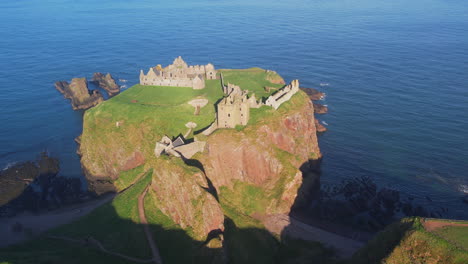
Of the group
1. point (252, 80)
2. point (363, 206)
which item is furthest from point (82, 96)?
point (363, 206)

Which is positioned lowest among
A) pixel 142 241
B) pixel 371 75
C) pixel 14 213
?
pixel 14 213

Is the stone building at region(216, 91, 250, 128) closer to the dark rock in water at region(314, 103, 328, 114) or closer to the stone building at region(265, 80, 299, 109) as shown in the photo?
the stone building at region(265, 80, 299, 109)

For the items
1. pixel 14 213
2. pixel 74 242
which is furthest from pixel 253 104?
pixel 14 213

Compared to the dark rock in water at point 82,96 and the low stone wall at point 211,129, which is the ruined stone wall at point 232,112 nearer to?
the low stone wall at point 211,129

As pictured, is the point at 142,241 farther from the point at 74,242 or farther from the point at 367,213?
the point at 367,213

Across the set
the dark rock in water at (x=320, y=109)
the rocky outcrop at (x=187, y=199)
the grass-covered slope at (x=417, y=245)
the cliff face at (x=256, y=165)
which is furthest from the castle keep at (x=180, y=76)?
the grass-covered slope at (x=417, y=245)
